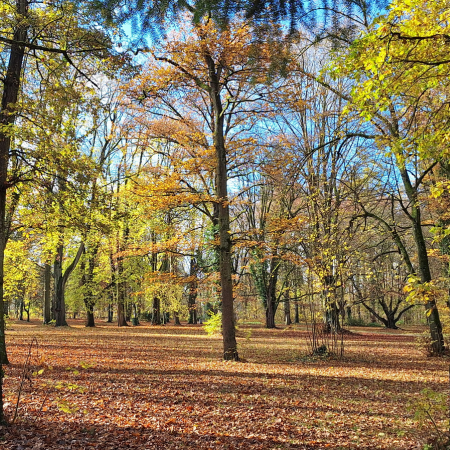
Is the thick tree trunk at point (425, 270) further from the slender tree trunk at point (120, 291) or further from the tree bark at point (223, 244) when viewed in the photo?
the slender tree trunk at point (120, 291)

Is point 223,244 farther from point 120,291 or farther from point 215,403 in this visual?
point 120,291

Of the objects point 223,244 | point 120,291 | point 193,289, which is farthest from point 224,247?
point 120,291

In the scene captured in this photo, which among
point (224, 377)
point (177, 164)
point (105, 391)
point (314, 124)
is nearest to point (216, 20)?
point (105, 391)

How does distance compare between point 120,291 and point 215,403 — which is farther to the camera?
point 120,291

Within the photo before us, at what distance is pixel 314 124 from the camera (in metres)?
18.1

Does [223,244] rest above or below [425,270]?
above

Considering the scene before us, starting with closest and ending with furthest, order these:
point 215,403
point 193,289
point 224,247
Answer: point 215,403 < point 224,247 < point 193,289

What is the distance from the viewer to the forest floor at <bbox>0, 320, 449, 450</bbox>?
4.16 meters

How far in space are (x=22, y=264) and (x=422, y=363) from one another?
21.2 metres

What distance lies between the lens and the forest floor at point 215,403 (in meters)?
4.16

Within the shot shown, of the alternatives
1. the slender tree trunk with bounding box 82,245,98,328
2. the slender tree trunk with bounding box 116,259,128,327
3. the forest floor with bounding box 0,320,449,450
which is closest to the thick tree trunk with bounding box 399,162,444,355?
the forest floor with bounding box 0,320,449,450

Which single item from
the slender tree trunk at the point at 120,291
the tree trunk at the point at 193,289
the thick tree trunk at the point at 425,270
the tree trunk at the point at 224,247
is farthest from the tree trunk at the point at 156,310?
the thick tree trunk at the point at 425,270

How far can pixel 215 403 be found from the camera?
5684 millimetres

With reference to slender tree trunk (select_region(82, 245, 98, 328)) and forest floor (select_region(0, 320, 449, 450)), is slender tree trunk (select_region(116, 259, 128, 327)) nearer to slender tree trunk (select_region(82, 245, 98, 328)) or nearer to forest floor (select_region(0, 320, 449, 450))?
slender tree trunk (select_region(82, 245, 98, 328))
